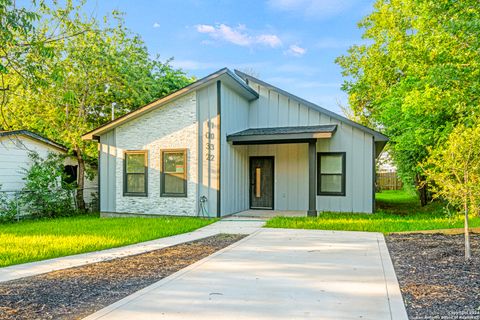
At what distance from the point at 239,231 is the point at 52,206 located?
7.93m

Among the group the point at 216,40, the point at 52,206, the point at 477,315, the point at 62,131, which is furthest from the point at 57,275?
the point at 216,40

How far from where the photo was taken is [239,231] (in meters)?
8.55

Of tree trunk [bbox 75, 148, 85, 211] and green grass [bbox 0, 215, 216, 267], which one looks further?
tree trunk [bbox 75, 148, 85, 211]

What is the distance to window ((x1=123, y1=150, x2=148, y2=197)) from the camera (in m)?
11.8

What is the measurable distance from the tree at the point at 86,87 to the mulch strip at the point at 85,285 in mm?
9680

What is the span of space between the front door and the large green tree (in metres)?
5.18

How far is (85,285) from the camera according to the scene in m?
4.36

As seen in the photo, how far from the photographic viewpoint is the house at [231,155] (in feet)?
35.9

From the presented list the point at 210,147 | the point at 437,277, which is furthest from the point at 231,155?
the point at 437,277

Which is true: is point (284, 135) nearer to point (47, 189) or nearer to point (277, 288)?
point (277, 288)

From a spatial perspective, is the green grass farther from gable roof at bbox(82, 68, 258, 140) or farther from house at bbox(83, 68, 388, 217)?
gable roof at bbox(82, 68, 258, 140)

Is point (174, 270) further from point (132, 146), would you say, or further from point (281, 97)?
point (281, 97)

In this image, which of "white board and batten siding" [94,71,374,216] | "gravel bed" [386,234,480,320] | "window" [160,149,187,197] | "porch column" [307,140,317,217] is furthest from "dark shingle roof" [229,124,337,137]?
"gravel bed" [386,234,480,320]

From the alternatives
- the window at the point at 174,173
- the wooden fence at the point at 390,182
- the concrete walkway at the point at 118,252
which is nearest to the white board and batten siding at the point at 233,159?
the window at the point at 174,173
